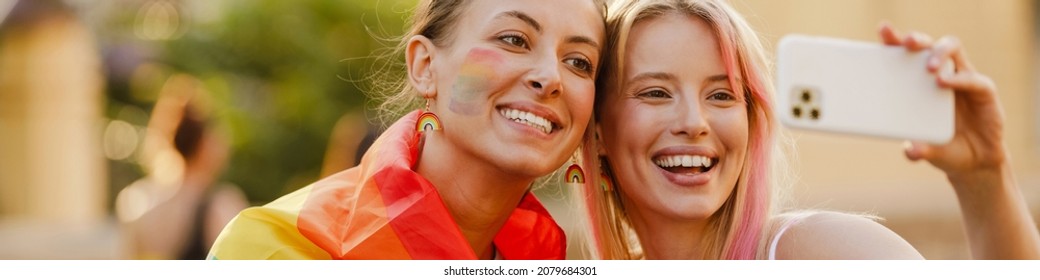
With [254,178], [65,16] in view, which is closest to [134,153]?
[254,178]

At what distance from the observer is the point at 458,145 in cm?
252

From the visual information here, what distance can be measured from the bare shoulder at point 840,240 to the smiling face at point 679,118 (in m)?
0.20

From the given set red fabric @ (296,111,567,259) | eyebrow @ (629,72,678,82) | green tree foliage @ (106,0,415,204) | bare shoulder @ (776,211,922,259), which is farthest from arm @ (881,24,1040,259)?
green tree foliage @ (106,0,415,204)

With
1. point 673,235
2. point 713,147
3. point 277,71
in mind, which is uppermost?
point 713,147

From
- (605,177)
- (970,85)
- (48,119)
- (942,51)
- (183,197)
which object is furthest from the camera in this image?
(48,119)

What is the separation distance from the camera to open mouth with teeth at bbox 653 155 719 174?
2.52 m

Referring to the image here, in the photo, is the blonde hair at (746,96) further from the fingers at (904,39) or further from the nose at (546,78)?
the fingers at (904,39)

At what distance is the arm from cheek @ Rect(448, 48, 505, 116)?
0.72 metres

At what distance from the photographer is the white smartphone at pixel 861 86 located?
212cm

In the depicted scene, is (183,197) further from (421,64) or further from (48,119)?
(48,119)

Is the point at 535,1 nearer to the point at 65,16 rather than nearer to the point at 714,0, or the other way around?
the point at 714,0

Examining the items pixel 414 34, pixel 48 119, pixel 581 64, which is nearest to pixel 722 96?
pixel 581 64

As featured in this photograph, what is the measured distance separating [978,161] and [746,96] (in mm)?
454

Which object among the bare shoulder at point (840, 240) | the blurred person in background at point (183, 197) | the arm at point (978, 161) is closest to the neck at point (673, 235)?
the bare shoulder at point (840, 240)
